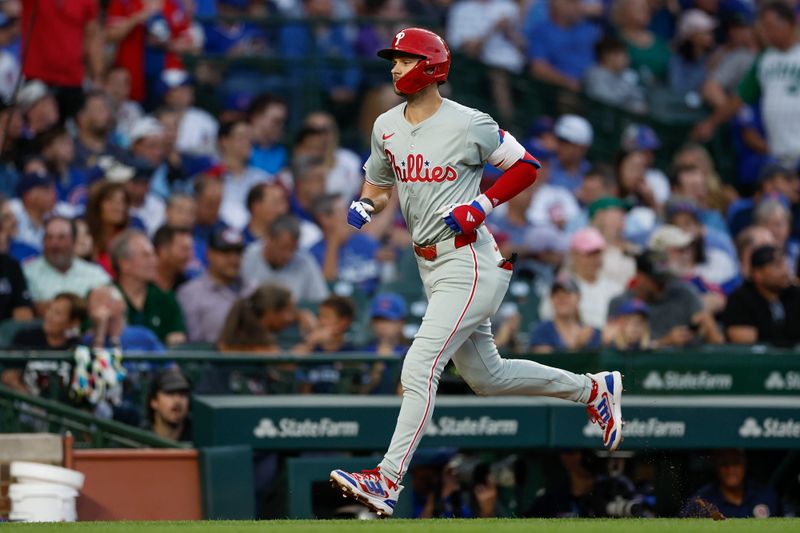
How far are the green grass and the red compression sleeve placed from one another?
142cm

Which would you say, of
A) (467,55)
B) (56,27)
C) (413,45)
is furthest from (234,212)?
(413,45)

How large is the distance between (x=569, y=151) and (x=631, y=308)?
3.84m

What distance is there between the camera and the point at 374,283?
12.7 meters

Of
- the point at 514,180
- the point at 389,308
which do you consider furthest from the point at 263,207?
the point at 514,180

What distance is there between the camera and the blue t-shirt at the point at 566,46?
16.5m

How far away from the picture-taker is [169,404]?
385 inches

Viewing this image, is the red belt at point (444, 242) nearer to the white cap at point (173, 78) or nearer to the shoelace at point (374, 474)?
the shoelace at point (374, 474)

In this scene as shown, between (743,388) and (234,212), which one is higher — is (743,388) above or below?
below

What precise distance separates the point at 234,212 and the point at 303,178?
65 centimetres

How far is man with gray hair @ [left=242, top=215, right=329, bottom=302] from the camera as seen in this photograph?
1197 cm

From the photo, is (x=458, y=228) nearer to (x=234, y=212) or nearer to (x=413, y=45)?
(x=413, y=45)

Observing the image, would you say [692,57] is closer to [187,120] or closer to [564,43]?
[564,43]

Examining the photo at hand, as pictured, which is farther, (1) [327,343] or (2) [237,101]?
(2) [237,101]

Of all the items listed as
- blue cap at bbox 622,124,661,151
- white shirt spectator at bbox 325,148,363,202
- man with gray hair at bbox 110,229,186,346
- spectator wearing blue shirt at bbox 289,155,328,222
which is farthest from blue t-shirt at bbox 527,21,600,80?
man with gray hair at bbox 110,229,186,346
